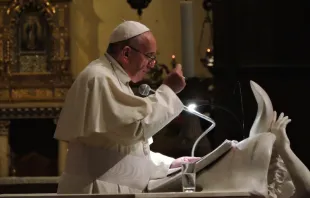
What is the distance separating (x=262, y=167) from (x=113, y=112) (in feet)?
2.00

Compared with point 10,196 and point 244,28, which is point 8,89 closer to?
point 244,28

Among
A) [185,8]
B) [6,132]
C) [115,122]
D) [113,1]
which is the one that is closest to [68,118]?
[115,122]

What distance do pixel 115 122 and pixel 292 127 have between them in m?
1.96

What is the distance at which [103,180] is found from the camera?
2.44 m

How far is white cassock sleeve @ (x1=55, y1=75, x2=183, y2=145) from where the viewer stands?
7.63 feet

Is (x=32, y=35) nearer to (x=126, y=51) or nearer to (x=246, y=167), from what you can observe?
(x=126, y=51)

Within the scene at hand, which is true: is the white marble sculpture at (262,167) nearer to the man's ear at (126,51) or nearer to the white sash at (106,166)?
the white sash at (106,166)

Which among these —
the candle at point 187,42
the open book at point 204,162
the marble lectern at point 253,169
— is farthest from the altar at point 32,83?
the marble lectern at point 253,169

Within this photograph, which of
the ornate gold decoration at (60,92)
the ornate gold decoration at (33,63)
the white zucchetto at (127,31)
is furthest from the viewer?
the ornate gold decoration at (33,63)

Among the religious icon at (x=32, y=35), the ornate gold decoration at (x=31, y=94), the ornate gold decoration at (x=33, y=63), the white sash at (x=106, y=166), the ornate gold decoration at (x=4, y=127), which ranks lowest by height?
the ornate gold decoration at (x=4, y=127)

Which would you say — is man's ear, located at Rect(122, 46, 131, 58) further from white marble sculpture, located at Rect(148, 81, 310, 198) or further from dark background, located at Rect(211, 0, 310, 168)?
dark background, located at Rect(211, 0, 310, 168)

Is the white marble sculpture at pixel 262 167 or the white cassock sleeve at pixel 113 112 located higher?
the white cassock sleeve at pixel 113 112

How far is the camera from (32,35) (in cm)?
822

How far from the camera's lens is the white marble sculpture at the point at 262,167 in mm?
2139
